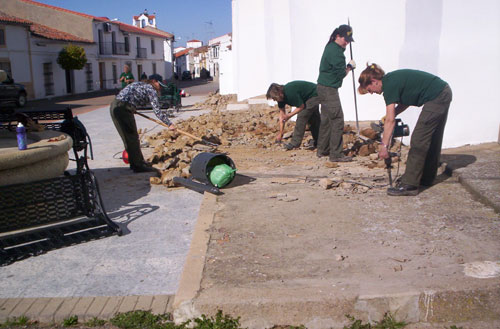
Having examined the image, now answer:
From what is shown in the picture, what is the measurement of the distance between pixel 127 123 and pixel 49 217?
8.76 feet

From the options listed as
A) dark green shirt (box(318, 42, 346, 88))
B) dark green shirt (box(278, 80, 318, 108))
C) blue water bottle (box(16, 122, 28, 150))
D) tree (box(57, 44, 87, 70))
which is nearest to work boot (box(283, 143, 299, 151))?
dark green shirt (box(278, 80, 318, 108))

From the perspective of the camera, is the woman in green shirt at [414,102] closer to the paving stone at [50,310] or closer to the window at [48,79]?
the paving stone at [50,310]

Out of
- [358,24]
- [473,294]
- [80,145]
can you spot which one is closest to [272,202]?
[80,145]

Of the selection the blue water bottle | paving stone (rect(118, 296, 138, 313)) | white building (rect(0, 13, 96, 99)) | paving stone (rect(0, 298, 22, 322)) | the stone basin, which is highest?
white building (rect(0, 13, 96, 99))

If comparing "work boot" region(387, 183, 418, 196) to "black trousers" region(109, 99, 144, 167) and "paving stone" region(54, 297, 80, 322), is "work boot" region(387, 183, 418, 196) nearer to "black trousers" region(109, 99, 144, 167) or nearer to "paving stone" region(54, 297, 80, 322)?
"paving stone" region(54, 297, 80, 322)

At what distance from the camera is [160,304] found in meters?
3.40

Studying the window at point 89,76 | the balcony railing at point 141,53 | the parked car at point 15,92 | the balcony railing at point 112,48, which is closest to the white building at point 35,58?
the window at point 89,76

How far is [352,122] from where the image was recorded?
34.1 feet

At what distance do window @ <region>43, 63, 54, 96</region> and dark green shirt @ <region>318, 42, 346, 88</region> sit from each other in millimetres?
29871

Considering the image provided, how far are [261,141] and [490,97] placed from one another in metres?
4.11

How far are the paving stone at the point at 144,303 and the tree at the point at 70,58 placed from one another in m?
34.2

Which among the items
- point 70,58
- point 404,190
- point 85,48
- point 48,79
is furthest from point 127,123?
point 85,48

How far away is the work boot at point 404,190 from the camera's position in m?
5.39

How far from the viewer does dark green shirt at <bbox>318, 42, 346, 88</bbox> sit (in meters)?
7.26
